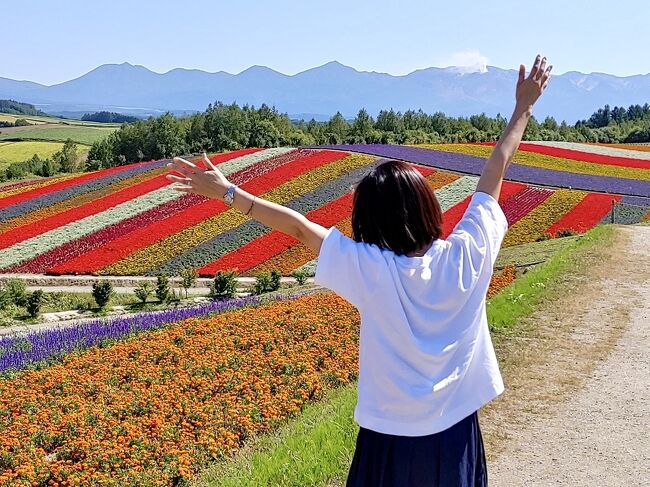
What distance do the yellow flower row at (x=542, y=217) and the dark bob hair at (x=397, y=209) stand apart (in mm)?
22823

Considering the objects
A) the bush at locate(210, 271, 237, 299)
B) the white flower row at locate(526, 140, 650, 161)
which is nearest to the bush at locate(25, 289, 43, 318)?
the bush at locate(210, 271, 237, 299)

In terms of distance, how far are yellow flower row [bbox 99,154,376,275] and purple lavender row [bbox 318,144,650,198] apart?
3.00 m

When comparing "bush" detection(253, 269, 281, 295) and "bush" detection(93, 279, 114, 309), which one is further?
"bush" detection(253, 269, 281, 295)

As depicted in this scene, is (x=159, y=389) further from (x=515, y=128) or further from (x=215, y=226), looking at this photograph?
(x=215, y=226)

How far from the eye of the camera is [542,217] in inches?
1053

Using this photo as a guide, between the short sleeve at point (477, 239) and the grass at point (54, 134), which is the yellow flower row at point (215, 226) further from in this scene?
the grass at point (54, 134)

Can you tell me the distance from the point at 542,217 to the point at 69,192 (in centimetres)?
2226

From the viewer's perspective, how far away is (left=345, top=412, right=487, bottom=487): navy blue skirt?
100 inches

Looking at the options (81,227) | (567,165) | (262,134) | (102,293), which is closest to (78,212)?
(81,227)

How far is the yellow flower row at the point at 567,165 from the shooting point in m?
35.8

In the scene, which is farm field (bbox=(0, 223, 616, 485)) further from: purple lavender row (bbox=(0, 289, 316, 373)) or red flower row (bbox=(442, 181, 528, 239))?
red flower row (bbox=(442, 181, 528, 239))

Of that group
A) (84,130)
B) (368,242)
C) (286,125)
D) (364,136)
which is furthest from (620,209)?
(84,130)

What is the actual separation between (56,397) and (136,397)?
1104 mm

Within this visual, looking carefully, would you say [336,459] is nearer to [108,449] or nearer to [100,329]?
[108,449]
